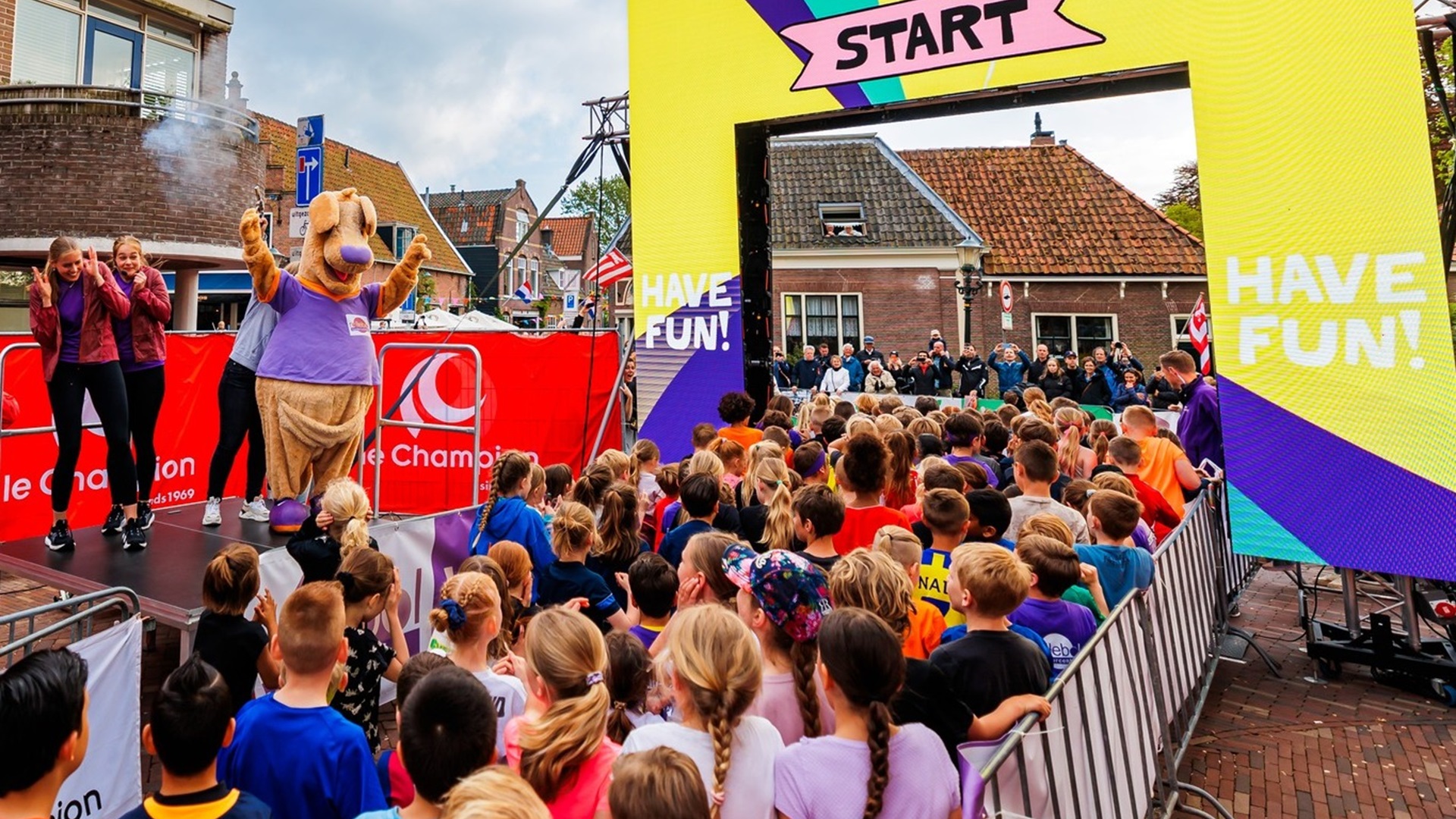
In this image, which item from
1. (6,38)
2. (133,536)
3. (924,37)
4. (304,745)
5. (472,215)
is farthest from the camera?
(472,215)

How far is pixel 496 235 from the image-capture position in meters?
46.4

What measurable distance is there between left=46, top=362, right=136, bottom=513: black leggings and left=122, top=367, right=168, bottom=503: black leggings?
164 millimetres

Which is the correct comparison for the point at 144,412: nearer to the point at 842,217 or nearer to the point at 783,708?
the point at 783,708

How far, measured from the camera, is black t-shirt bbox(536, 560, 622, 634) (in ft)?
11.0

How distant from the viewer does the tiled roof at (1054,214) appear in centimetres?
2044

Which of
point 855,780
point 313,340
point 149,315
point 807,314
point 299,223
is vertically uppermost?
point 807,314

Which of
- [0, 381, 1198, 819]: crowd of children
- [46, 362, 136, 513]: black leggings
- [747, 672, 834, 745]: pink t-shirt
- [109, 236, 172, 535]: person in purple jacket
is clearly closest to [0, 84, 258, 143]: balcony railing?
[109, 236, 172, 535]: person in purple jacket

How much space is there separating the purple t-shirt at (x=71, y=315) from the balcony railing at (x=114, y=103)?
11948 millimetres

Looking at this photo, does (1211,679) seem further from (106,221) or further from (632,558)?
(106,221)

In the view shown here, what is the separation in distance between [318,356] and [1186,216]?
33.5m

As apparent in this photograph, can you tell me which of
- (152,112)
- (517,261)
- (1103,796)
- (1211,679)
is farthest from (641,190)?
(517,261)

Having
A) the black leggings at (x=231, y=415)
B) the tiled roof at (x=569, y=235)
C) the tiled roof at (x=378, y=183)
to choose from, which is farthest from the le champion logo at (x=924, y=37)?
the tiled roof at (x=569, y=235)

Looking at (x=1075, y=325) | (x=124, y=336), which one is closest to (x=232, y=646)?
(x=124, y=336)

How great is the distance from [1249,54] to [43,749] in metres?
7.20
